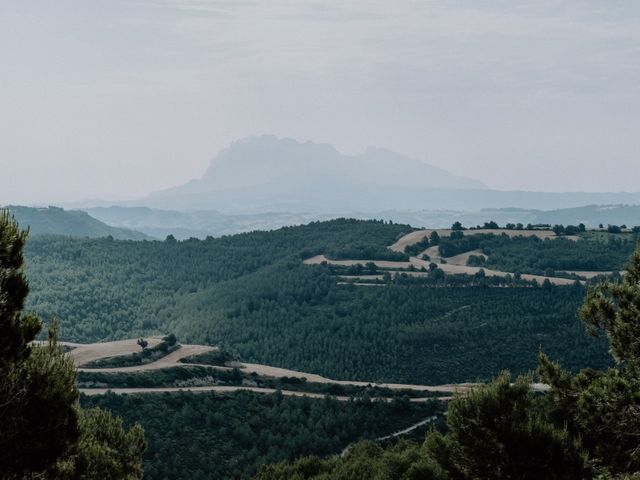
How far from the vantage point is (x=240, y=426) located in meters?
73.1

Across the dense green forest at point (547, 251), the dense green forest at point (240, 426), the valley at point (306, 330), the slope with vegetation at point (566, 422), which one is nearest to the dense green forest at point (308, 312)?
the valley at point (306, 330)

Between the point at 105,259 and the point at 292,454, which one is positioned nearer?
the point at 292,454

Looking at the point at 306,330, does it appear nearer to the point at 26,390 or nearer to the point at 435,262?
the point at 435,262

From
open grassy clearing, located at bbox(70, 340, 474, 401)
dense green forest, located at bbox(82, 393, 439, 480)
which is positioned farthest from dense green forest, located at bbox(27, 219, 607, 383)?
dense green forest, located at bbox(82, 393, 439, 480)

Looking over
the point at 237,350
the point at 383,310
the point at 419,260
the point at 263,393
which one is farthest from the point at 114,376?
the point at 419,260

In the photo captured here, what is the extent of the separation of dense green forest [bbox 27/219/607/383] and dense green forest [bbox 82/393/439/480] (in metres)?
31.9

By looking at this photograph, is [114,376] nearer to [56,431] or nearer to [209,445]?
[209,445]

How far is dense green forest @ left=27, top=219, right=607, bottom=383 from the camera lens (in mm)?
117688

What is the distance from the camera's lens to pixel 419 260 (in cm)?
17888

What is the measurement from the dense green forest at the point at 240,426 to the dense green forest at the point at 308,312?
31.9 metres

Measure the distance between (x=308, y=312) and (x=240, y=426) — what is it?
78088 millimetres

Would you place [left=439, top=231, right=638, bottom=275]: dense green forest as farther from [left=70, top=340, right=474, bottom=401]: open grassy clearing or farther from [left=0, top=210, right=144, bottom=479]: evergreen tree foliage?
[left=0, top=210, right=144, bottom=479]: evergreen tree foliage

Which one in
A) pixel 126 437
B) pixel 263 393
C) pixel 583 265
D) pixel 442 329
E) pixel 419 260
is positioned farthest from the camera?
pixel 419 260

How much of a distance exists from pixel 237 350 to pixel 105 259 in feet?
218
